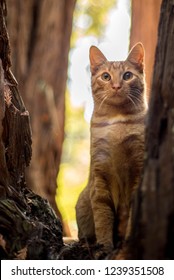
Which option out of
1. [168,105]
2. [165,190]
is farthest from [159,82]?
[165,190]

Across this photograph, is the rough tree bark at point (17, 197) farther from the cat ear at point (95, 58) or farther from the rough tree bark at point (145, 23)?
the rough tree bark at point (145, 23)

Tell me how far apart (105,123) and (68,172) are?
9173mm

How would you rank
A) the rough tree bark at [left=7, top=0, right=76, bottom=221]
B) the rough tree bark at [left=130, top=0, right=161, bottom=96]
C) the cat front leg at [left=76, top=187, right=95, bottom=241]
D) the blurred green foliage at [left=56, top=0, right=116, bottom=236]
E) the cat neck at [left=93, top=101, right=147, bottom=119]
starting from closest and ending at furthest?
the cat neck at [left=93, top=101, right=147, bottom=119], the cat front leg at [left=76, top=187, right=95, bottom=241], the rough tree bark at [left=130, top=0, right=161, bottom=96], the rough tree bark at [left=7, top=0, right=76, bottom=221], the blurred green foliage at [left=56, top=0, right=116, bottom=236]

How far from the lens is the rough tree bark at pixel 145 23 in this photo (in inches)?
183

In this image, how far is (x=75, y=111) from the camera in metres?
11.1

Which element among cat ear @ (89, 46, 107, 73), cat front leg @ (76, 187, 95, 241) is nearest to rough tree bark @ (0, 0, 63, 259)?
cat front leg @ (76, 187, 95, 241)

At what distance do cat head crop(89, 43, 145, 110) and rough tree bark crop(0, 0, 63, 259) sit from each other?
1.99ft

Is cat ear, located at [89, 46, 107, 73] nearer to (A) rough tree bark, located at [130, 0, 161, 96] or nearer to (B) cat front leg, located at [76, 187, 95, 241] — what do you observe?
(B) cat front leg, located at [76, 187, 95, 241]

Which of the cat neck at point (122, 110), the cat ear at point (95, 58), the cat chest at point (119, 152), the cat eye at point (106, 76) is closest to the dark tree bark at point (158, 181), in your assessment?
the cat chest at point (119, 152)

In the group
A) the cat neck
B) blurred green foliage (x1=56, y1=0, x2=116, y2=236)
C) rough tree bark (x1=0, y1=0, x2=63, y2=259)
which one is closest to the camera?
rough tree bark (x1=0, y1=0, x2=63, y2=259)

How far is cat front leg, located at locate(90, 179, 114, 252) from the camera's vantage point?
266 cm

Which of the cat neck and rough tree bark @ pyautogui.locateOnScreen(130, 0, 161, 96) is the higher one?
rough tree bark @ pyautogui.locateOnScreen(130, 0, 161, 96)

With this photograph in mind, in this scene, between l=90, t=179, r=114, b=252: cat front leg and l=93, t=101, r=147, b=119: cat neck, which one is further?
l=93, t=101, r=147, b=119: cat neck

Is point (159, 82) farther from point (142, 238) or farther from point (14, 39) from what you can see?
point (14, 39)
